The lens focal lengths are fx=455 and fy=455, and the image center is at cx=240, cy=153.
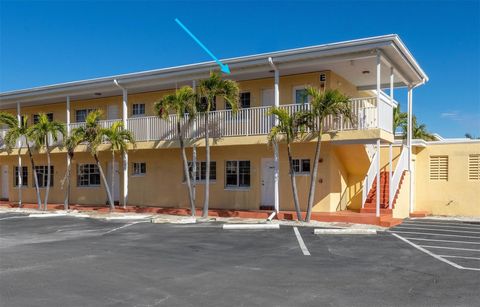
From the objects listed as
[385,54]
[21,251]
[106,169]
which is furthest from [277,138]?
[106,169]

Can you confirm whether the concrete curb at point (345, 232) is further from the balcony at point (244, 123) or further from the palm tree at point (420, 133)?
the palm tree at point (420, 133)

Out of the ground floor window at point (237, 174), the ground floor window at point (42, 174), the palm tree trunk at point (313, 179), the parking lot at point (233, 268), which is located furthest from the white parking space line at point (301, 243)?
the ground floor window at point (42, 174)

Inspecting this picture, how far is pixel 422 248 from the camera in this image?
10781 millimetres

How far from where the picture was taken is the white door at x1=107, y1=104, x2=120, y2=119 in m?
22.6

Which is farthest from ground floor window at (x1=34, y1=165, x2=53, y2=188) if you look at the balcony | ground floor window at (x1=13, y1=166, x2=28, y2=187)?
the balcony

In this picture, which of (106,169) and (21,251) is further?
(106,169)

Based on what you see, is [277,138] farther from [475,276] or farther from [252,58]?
[475,276]

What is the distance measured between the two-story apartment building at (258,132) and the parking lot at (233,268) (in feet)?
12.8

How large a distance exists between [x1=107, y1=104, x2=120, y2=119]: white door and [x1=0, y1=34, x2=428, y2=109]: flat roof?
72 centimetres

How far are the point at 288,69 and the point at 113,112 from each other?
10.0 m

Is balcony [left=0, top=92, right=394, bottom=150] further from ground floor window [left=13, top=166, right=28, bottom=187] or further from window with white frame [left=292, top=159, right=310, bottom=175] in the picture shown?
ground floor window [left=13, top=166, right=28, bottom=187]

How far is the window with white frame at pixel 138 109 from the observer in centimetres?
2179

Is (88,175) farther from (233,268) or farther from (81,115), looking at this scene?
(233,268)

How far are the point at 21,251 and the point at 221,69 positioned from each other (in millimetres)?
9861
